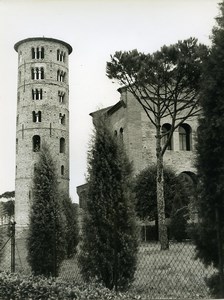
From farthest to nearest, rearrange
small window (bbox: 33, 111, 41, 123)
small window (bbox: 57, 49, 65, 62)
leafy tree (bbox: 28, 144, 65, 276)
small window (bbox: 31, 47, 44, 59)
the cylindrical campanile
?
small window (bbox: 57, 49, 65, 62) → small window (bbox: 31, 47, 44, 59) → small window (bbox: 33, 111, 41, 123) → the cylindrical campanile → leafy tree (bbox: 28, 144, 65, 276)

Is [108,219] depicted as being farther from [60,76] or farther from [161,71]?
[60,76]

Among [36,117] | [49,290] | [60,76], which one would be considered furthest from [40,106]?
[49,290]

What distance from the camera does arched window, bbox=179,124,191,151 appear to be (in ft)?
108

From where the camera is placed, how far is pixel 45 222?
11.7 meters

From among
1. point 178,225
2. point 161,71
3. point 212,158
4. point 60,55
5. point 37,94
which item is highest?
point 60,55

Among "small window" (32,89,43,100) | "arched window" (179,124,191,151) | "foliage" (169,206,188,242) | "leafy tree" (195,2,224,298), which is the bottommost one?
"foliage" (169,206,188,242)

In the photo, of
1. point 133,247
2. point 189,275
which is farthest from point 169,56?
point 133,247

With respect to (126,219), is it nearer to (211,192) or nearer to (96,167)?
(96,167)

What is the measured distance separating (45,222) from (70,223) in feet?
25.0

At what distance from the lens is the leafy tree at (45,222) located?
→ 1127cm

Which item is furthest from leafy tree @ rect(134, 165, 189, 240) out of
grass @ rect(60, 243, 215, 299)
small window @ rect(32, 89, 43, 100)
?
small window @ rect(32, 89, 43, 100)

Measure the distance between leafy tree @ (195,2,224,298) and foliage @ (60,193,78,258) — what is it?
11670 mm

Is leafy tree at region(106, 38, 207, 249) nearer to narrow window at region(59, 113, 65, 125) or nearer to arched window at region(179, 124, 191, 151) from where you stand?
arched window at region(179, 124, 191, 151)

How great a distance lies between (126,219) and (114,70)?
1362 centimetres
